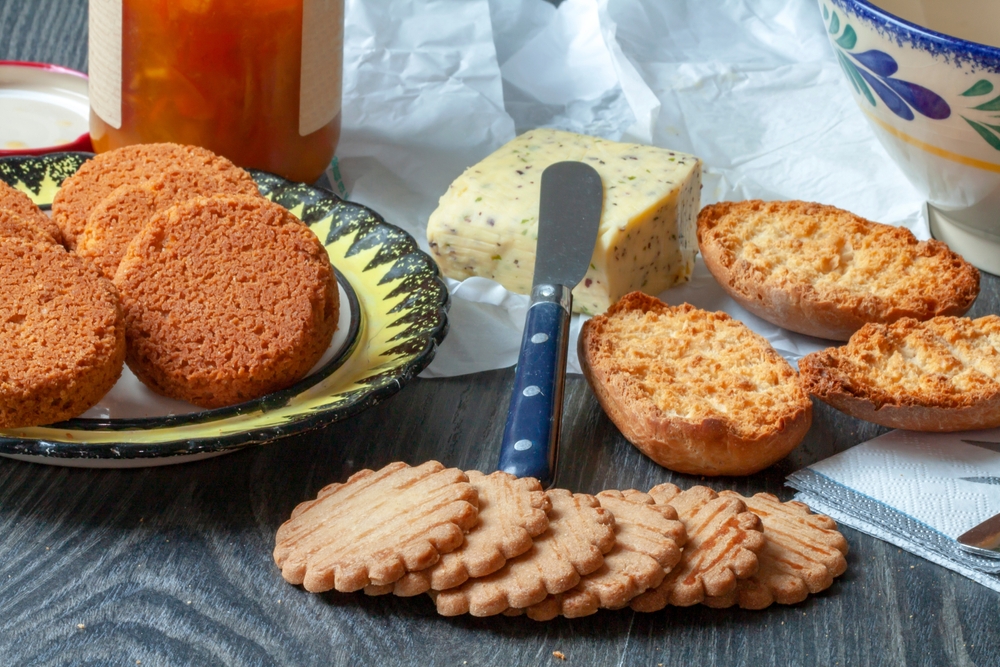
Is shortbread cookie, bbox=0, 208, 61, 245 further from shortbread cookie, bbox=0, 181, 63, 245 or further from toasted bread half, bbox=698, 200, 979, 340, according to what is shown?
toasted bread half, bbox=698, 200, 979, 340

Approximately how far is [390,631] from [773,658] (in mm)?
460

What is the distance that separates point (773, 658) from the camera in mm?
1281

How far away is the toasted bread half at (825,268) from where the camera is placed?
1.82 metres

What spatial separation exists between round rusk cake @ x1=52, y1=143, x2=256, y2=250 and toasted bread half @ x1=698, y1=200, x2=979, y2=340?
2.95 feet

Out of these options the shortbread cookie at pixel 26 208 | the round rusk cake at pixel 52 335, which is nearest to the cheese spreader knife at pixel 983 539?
the round rusk cake at pixel 52 335

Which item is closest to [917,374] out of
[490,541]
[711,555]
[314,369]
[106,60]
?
[711,555]

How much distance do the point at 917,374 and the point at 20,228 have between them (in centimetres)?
138

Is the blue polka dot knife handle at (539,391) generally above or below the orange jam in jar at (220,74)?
below

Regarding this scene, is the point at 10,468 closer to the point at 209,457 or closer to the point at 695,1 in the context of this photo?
the point at 209,457

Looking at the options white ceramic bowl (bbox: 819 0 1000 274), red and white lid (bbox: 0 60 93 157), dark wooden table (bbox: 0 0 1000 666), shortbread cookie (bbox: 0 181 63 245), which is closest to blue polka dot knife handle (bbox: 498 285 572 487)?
dark wooden table (bbox: 0 0 1000 666)

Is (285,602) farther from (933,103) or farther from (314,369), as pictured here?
(933,103)

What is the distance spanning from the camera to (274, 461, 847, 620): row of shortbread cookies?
4.08 feet

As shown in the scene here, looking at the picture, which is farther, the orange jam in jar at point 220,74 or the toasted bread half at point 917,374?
the orange jam in jar at point 220,74

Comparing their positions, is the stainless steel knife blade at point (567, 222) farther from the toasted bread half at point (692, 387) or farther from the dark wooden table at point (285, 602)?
the dark wooden table at point (285, 602)
